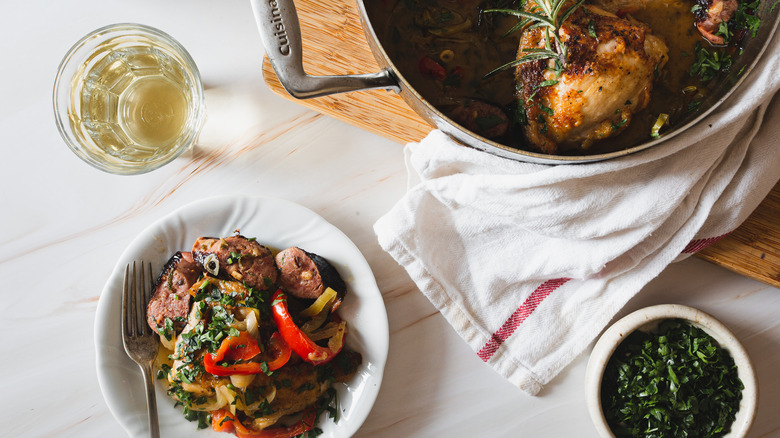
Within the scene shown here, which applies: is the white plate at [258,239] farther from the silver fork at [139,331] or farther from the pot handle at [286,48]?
the pot handle at [286,48]

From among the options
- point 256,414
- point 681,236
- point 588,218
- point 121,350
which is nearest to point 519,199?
point 588,218

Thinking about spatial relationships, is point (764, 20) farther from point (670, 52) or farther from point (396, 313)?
point (396, 313)

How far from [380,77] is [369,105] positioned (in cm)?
47

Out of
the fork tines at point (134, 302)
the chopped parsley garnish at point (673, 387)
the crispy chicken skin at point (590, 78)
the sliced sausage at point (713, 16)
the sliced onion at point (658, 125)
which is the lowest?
the chopped parsley garnish at point (673, 387)

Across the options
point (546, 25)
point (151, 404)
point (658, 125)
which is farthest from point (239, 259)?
point (658, 125)

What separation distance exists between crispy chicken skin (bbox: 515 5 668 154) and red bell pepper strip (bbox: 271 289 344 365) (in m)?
0.87

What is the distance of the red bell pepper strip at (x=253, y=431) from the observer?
1863 millimetres

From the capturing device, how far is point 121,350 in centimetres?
194

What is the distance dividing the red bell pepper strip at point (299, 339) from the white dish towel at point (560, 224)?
330 millimetres

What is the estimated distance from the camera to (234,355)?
1808mm

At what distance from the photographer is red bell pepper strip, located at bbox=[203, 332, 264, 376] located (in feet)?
5.87

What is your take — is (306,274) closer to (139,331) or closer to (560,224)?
(139,331)

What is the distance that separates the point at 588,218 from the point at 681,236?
0.30 metres

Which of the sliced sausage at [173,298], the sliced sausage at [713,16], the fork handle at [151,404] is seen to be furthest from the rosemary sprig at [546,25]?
the fork handle at [151,404]
